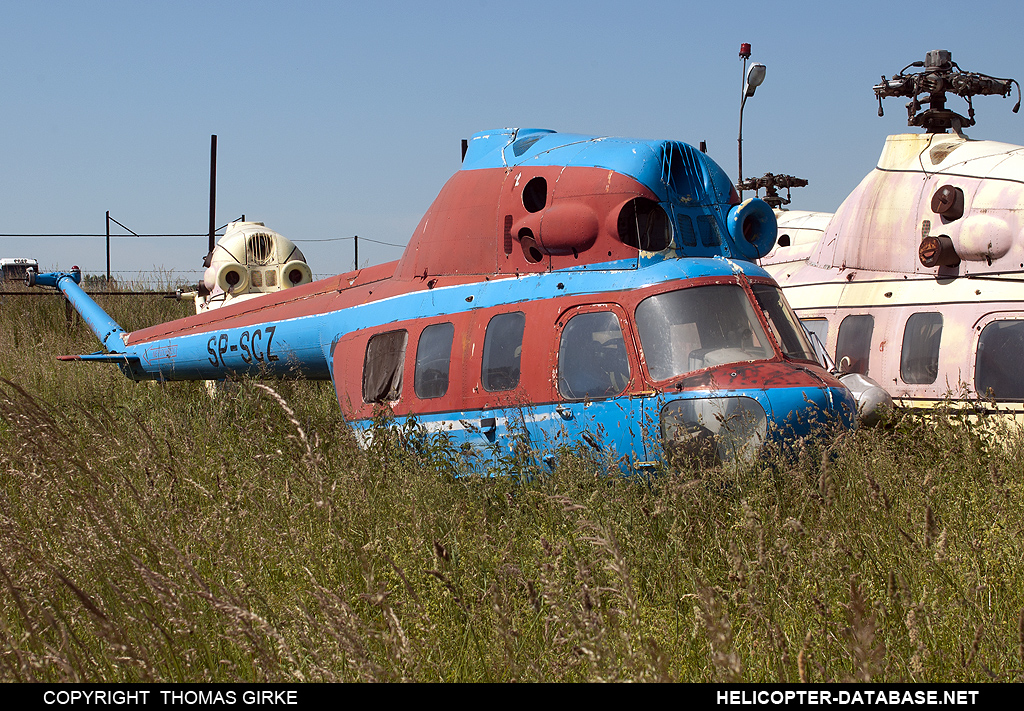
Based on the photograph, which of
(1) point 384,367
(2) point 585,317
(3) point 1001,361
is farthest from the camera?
(3) point 1001,361

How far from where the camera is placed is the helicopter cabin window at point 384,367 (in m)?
6.89

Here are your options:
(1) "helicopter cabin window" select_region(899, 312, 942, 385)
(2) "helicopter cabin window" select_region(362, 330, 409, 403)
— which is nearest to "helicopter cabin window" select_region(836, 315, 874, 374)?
(1) "helicopter cabin window" select_region(899, 312, 942, 385)

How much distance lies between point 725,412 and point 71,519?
3632mm

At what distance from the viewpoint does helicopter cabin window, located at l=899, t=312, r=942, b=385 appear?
802 cm

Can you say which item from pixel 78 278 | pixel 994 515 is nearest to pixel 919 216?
pixel 994 515

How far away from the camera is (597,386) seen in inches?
219

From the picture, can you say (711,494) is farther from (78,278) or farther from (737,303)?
(78,278)

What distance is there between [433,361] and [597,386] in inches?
60.9

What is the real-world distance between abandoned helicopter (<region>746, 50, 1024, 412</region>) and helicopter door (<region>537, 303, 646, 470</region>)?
361 centimetres

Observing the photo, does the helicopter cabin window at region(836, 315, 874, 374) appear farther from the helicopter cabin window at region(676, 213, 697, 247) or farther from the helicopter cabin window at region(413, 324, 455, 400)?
the helicopter cabin window at region(413, 324, 455, 400)

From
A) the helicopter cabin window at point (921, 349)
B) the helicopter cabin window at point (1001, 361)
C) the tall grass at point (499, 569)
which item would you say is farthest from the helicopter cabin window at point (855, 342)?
the tall grass at point (499, 569)

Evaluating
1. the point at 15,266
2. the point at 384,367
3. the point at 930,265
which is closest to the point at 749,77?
the point at 930,265

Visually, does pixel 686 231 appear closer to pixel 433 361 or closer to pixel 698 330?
pixel 698 330

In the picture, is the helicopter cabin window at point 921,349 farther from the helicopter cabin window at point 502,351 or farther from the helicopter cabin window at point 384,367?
the helicopter cabin window at point 384,367
